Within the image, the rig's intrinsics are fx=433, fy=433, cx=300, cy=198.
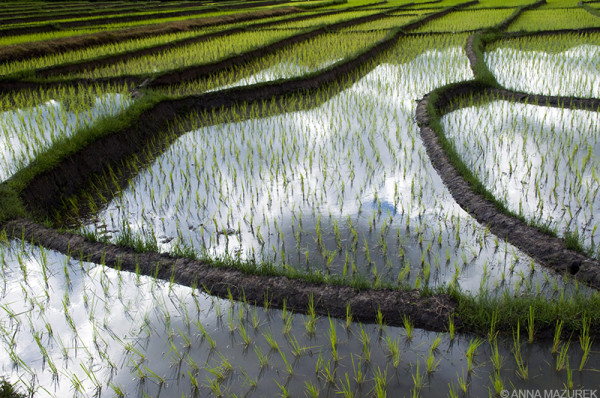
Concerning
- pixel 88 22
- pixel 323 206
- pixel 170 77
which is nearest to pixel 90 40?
pixel 170 77

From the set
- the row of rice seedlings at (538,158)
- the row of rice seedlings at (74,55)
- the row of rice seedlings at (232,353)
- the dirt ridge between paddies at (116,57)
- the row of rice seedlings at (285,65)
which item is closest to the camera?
the row of rice seedlings at (232,353)

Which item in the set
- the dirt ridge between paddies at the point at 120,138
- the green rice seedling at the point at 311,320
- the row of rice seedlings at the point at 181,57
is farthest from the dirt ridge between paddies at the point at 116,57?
the green rice seedling at the point at 311,320

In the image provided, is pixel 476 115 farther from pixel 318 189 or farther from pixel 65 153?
pixel 65 153

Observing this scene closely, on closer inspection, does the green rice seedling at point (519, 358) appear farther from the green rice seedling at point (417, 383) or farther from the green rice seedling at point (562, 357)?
the green rice seedling at point (417, 383)

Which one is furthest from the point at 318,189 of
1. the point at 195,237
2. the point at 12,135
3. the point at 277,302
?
the point at 12,135

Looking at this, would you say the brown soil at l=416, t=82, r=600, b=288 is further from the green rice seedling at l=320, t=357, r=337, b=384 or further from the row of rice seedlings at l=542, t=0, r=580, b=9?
the row of rice seedlings at l=542, t=0, r=580, b=9

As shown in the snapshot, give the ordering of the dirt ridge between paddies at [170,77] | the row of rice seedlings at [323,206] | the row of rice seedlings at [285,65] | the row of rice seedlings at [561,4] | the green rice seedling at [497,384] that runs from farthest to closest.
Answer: the row of rice seedlings at [561,4]
the row of rice seedlings at [285,65]
the dirt ridge between paddies at [170,77]
the row of rice seedlings at [323,206]
the green rice seedling at [497,384]
